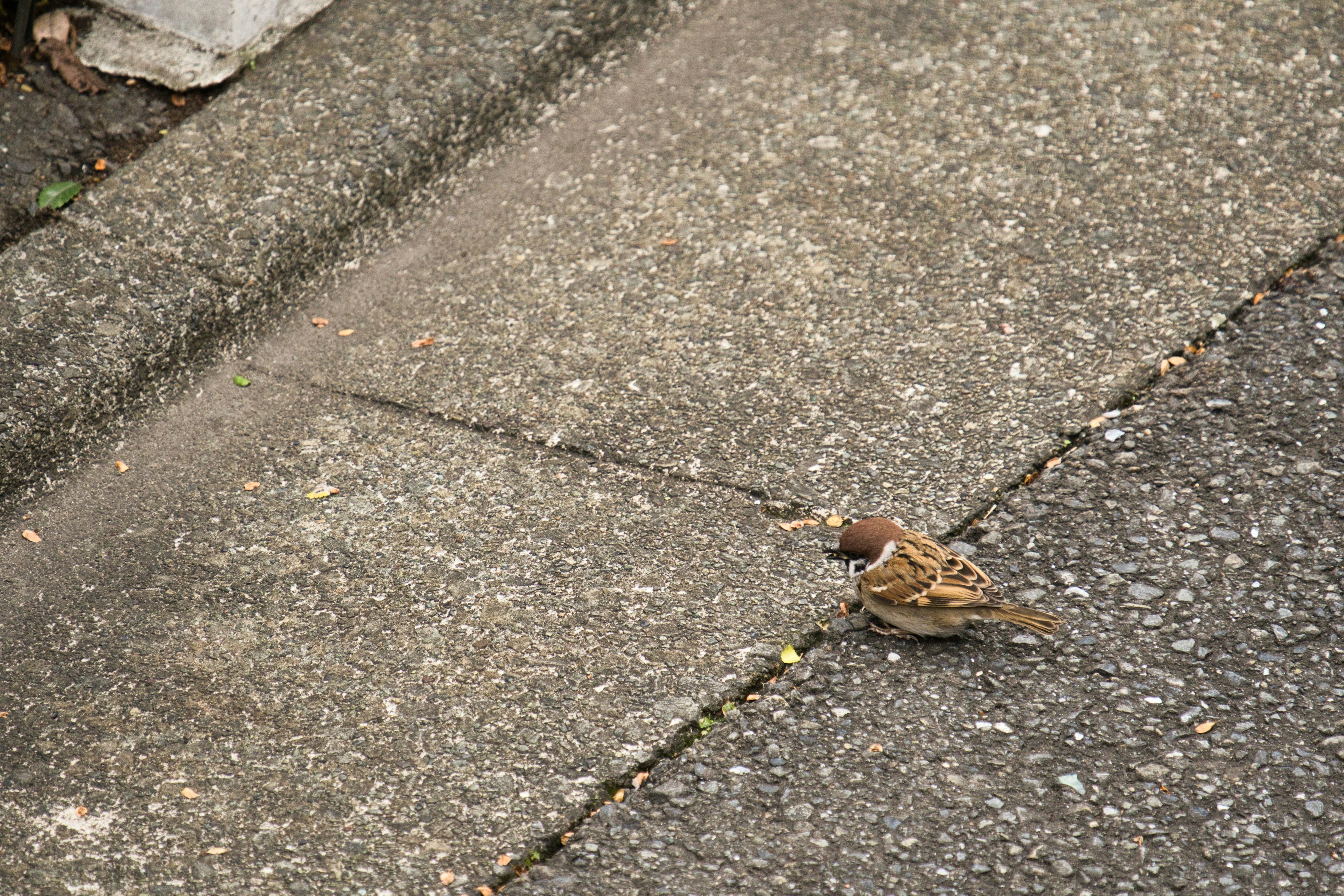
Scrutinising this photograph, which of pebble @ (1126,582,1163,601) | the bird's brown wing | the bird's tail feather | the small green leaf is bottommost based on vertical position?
pebble @ (1126,582,1163,601)

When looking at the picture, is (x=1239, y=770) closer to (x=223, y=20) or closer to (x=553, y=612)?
(x=553, y=612)

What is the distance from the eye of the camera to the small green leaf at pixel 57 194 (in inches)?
169

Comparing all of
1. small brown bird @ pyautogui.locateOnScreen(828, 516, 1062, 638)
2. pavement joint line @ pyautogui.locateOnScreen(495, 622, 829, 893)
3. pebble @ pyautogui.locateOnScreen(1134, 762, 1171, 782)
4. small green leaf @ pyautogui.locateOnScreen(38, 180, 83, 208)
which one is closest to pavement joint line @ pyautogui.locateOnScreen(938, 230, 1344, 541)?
small brown bird @ pyautogui.locateOnScreen(828, 516, 1062, 638)

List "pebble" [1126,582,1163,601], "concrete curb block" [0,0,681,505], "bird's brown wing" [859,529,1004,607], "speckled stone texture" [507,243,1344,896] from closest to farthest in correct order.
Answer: "speckled stone texture" [507,243,1344,896]
"bird's brown wing" [859,529,1004,607]
"pebble" [1126,582,1163,601]
"concrete curb block" [0,0,681,505]

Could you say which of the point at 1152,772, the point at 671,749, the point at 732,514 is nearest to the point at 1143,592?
the point at 1152,772

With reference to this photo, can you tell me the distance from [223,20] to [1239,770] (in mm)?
4282

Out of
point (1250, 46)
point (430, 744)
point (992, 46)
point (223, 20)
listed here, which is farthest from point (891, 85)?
point (430, 744)

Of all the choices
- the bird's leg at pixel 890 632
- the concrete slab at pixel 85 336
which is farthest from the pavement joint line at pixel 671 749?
the concrete slab at pixel 85 336

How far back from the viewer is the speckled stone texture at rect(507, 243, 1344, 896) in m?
2.82

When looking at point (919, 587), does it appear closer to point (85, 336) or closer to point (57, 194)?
point (85, 336)

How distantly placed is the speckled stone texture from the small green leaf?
2.95m

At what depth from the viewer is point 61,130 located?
451 cm

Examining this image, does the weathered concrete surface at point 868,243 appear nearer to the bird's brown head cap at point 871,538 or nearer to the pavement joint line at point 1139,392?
the pavement joint line at point 1139,392

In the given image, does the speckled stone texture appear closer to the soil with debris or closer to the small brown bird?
the small brown bird
